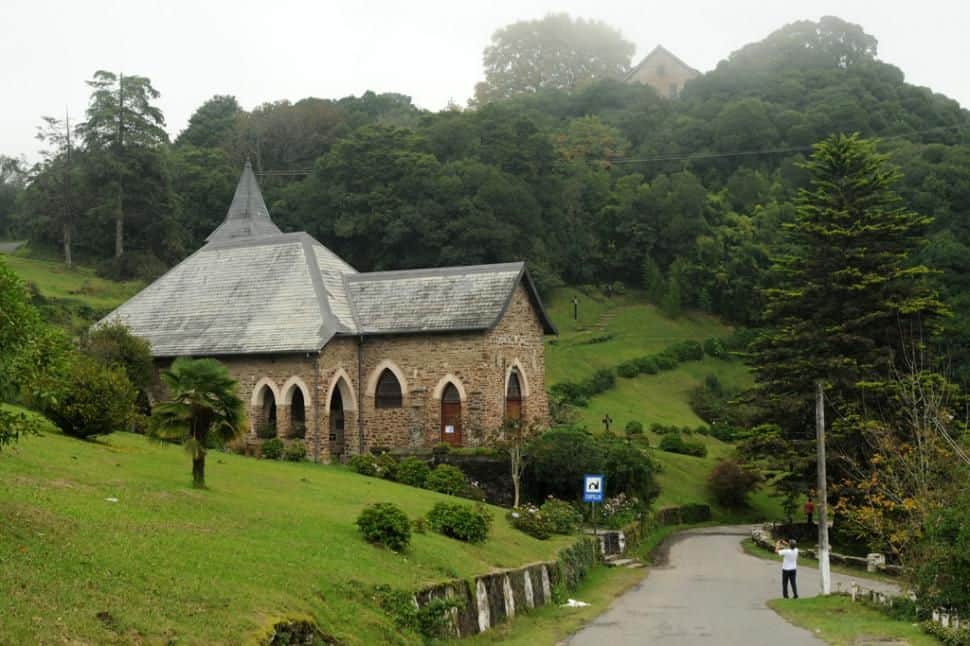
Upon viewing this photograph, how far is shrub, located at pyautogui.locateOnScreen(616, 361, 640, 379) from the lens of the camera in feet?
219

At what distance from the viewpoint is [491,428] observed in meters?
38.8

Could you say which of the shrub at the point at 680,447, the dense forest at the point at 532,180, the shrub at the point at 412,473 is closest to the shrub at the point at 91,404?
the shrub at the point at 412,473

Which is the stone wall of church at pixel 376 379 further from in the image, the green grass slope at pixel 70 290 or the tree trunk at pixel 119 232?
the tree trunk at pixel 119 232

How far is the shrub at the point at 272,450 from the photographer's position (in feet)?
119

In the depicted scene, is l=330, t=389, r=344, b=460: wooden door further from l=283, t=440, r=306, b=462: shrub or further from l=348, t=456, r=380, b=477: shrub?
l=348, t=456, r=380, b=477: shrub

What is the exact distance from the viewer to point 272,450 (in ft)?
119

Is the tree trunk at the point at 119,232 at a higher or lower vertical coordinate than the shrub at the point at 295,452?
higher

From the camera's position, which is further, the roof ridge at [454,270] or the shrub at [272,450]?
the roof ridge at [454,270]

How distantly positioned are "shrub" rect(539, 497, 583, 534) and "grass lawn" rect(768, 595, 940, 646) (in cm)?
678

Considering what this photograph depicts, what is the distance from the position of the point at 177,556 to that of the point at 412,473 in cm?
1916

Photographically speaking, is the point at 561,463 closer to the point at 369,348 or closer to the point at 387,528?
the point at 369,348

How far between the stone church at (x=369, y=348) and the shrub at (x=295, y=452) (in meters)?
0.76

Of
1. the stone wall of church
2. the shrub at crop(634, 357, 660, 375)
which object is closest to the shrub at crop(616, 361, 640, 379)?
the shrub at crop(634, 357, 660, 375)

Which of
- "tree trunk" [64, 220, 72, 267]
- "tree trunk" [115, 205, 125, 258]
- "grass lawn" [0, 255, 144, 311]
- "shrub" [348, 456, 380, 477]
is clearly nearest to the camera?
"shrub" [348, 456, 380, 477]
